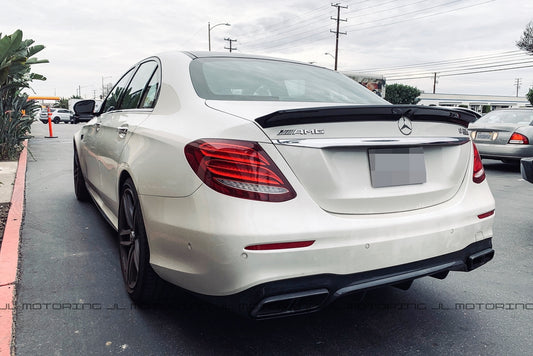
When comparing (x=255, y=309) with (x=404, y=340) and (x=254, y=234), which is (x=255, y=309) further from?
Result: (x=404, y=340)

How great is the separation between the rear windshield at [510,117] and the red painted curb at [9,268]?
357 inches

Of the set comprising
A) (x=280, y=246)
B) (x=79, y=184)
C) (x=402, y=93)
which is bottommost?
(x=79, y=184)

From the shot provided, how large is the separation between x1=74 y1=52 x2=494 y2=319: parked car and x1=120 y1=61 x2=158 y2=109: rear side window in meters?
0.44

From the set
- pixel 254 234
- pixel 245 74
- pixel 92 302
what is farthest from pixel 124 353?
pixel 245 74

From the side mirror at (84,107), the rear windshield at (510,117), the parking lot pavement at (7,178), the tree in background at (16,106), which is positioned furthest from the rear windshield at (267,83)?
the rear windshield at (510,117)

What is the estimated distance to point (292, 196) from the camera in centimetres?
192

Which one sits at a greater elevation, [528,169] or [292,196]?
[292,196]

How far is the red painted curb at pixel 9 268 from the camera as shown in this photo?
238 cm

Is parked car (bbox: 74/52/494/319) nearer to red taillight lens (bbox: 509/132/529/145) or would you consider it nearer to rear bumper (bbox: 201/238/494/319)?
rear bumper (bbox: 201/238/494/319)

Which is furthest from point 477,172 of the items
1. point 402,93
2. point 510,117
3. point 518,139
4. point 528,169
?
point 402,93

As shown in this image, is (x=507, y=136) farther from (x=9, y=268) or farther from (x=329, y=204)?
(x=9, y=268)

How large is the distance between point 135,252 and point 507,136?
335 inches

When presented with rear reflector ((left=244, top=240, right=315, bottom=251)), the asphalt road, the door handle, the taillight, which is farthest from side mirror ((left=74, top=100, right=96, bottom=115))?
rear reflector ((left=244, top=240, right=315, bottom=251))

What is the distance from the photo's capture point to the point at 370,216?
206 cm
